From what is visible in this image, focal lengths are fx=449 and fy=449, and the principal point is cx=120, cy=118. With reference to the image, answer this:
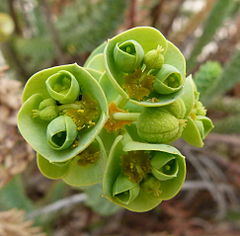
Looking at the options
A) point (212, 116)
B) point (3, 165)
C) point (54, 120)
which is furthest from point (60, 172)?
point (212, 116)

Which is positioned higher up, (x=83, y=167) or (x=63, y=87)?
(x=63, y=87)

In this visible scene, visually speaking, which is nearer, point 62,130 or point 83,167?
point 62,130

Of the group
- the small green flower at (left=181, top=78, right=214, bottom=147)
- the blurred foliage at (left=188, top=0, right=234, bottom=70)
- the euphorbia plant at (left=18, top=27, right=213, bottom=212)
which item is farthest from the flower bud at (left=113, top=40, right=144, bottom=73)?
the blurred foliage at (left=188, top=0, right=234, bottom=70)

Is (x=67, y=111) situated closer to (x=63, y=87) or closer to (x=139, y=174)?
(x=63, y=87)

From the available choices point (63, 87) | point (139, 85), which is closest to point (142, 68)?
point (139, 85)

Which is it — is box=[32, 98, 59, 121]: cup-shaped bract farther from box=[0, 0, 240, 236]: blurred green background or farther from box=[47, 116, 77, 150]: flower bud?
box=[0, 0, 240, 236]: blurred green background

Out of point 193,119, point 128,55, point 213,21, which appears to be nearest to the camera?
point 128,55

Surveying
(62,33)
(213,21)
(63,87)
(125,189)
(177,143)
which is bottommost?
(177,143)

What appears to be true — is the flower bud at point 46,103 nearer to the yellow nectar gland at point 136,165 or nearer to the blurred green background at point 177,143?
the yellow nectar gland at point 136,165
